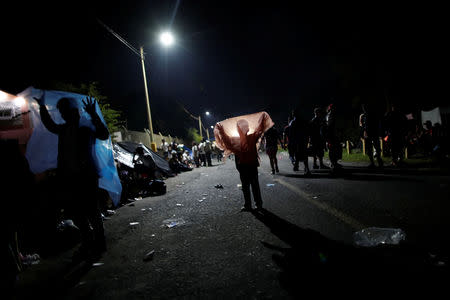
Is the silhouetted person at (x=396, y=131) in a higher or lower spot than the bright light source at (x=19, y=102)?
lower

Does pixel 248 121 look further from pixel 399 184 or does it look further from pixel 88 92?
pixel 88 92

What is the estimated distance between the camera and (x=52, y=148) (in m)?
4.88

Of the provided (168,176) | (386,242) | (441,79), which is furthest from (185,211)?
(441,79)

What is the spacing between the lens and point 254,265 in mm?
2342

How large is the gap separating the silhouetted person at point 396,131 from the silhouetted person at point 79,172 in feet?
27.1

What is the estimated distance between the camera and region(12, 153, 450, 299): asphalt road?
1.95 metres

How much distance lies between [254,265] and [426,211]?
2588 mm

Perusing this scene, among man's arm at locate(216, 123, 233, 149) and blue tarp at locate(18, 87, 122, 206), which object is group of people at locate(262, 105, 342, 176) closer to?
man's arm at locate(216, 123, 233, 149)

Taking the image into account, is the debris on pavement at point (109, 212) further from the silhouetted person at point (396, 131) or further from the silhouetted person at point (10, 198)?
the silhouetted person at point (396, 131)

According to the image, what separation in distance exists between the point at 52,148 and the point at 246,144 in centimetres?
389

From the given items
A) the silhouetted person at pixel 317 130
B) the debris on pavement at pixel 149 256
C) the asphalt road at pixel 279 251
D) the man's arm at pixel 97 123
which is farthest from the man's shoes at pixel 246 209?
the silhouetted person at pixel 317 130

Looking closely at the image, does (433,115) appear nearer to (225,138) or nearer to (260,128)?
(260,128)

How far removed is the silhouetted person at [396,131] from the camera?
7.58m

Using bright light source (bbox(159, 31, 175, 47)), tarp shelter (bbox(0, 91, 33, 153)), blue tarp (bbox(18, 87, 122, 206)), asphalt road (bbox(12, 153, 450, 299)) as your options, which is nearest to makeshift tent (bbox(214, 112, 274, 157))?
asphalt road (bbox(12, 153, 450, 299))
